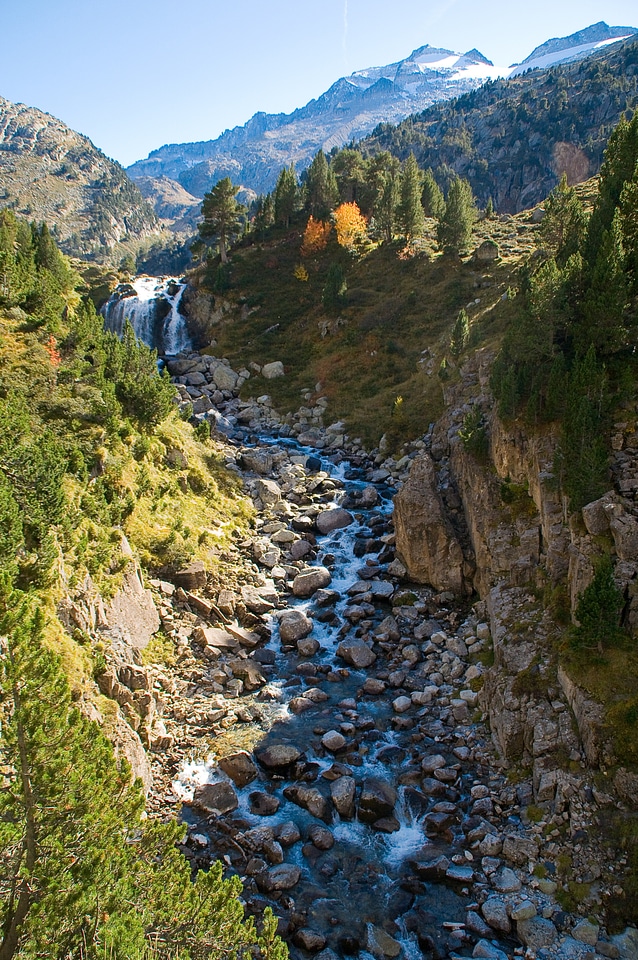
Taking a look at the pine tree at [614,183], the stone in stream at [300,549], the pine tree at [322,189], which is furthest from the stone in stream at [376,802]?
the pine tree at [322,189]

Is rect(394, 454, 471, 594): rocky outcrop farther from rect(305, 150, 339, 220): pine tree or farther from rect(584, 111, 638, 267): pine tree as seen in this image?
rect(305, 150, 339, 220): pine tree

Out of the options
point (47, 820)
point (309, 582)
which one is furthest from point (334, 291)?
point (47, 820)

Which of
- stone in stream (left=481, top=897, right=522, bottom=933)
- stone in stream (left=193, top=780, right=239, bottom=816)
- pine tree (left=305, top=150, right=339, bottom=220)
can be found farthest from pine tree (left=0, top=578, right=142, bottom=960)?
pine tree (left=305, top=150, right=339, bottom=220)

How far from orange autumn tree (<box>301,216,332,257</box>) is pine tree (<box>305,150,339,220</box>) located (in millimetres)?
4971

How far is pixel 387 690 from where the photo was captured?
23.7 m

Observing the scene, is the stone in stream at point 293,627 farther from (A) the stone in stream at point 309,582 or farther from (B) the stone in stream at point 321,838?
(B) the stone in stream at point 321,838

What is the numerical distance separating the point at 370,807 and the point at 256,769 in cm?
413

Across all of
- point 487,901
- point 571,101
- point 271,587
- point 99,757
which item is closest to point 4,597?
point 99,757

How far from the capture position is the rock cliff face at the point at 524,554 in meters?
17.8

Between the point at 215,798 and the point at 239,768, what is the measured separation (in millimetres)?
1288

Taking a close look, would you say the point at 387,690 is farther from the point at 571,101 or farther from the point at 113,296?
the point at 571,101

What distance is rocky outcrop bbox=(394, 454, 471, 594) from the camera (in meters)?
29.7

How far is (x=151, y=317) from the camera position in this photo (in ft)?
260

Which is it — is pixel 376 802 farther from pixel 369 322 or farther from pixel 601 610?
pixel 369 322
